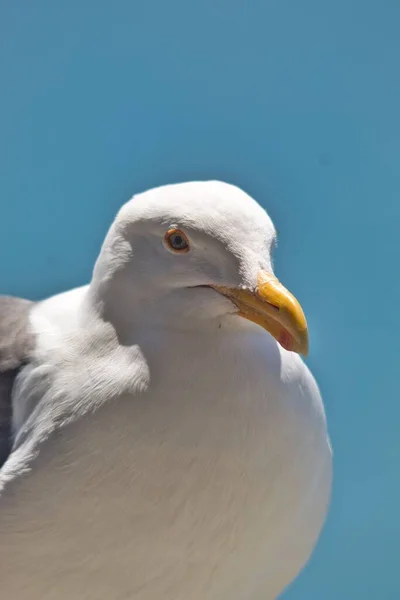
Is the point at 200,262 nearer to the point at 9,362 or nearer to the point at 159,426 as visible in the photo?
the point at 159,426

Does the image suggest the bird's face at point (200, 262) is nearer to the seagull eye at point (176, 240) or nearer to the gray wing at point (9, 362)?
the seagull eye at point (176, 240)

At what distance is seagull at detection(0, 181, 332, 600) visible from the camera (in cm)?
117

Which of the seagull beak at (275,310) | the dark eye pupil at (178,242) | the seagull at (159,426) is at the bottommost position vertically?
the seagull at (159,426)

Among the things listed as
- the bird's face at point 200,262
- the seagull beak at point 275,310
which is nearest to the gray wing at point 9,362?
the bird's face at point 200,262

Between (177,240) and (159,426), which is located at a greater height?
(177,240)

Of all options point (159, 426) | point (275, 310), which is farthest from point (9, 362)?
point (275, 310)

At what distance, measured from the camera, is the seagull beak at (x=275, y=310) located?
1094 mm

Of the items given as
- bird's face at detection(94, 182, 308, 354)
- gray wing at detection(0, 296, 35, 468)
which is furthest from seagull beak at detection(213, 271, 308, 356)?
gray wing at detection(0, 296, 35, 468)

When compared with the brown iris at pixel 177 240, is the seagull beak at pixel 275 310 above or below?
below

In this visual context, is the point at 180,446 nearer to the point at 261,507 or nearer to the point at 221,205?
the point at 261,507

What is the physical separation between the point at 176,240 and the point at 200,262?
1.5 inches

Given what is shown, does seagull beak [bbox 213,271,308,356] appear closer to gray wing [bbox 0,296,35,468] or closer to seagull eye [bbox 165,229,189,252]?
seagull eye [bbox 165,229,189,252]

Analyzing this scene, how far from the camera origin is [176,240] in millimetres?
1160

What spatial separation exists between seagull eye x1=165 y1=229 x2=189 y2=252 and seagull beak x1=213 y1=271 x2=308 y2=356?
2.6 inches
